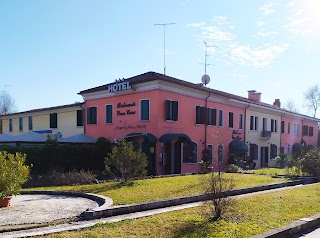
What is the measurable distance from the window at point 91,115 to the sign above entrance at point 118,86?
3364mm

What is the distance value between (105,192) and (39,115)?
25.5 meters

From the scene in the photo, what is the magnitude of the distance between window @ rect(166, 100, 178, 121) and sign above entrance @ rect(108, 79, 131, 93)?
9.84 ft

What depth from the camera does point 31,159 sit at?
18.7 metres

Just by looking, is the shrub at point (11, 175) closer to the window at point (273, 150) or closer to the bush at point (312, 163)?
the bush at point (312, 163)

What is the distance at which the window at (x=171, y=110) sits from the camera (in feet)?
76.6

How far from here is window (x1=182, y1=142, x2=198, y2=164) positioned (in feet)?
81.5

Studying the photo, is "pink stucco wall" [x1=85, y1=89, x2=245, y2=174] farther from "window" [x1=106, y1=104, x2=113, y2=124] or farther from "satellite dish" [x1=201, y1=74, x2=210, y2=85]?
"satellite dish" [x1=201, y1=74, x2=210, y2=85]

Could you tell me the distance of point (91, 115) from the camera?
2848 cm

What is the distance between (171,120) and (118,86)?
455 centimetres

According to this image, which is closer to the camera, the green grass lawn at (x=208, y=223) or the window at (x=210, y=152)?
the green grass lawn at (x=208, y=223)

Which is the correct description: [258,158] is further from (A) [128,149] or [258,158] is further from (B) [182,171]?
(A) [128,149]

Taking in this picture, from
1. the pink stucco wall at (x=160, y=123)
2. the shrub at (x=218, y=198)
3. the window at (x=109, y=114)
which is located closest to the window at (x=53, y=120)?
the pink stucco wall at (x=160, y=123)

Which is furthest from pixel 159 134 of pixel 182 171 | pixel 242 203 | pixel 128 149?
pixel 242 203

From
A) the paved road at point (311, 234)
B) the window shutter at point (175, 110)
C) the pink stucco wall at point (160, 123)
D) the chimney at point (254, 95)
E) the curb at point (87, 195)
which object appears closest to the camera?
the paved road at point (311, 234)
